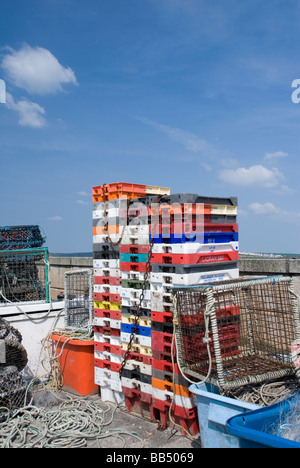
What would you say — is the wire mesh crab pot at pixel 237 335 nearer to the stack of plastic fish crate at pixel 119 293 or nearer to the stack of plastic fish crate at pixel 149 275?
the stack of plastic fish crate at pixel 149 275

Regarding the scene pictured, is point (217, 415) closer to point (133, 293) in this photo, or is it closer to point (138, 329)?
point (138, 329)

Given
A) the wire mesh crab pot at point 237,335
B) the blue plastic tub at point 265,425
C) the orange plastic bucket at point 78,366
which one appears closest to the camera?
the blue plastic tub at point 265,425

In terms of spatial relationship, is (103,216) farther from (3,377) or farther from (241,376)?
(241,376)

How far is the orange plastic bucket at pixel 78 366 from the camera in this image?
20.0 feet

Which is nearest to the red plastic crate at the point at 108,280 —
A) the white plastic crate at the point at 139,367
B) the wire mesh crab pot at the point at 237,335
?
the white plastic crate at the point at 139,367

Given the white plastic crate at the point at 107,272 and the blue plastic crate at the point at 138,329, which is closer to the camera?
the blue plastic crate at the point at 138,329

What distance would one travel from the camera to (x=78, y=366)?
20.3ft

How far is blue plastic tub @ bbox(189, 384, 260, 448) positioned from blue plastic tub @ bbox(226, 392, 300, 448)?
145 mm

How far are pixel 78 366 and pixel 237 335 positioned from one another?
2824mm

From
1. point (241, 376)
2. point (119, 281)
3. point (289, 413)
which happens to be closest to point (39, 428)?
point (119, 281)

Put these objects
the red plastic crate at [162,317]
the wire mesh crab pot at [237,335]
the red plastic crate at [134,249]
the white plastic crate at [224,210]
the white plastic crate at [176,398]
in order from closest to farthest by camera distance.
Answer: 1. the wire mesh crab pot at [237,335]
2. the white plastic crate at [176,398]
3. the red plastic crate at [162,317]
4. the white plastic crate at [224,210]
5. the red plastic crate at [134,249]

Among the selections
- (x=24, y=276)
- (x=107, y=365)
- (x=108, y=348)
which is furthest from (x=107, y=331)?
(x=24, y=276)

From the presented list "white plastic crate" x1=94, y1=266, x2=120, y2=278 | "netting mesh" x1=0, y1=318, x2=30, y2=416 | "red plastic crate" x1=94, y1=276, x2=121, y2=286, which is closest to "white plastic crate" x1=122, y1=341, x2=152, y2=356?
"red plastic crate" x1=94, y1=276, x2=121, y2=286

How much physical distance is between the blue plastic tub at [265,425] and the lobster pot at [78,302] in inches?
150
